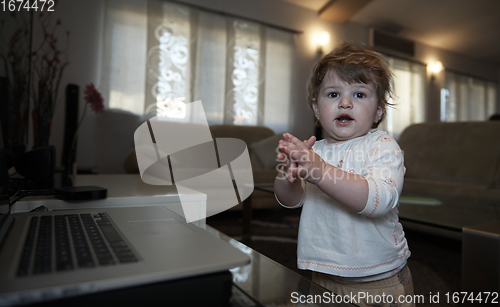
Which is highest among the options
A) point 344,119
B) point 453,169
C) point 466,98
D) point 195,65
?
point 466,98

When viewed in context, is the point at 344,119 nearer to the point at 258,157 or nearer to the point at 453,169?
the point at 453,169

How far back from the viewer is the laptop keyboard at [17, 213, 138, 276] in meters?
0.29

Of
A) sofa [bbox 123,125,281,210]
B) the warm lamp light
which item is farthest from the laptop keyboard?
the warm lamp light

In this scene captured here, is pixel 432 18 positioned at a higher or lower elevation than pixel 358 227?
higher

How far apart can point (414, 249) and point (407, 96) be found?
3.87 meters

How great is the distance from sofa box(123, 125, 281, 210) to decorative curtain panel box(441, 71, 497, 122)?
3950mm

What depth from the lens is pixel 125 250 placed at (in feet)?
1.08

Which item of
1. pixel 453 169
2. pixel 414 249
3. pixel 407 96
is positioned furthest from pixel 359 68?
pixel 407 96

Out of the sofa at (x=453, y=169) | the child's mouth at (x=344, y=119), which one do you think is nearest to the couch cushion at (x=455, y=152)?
the sofa at (x=453, y=169)

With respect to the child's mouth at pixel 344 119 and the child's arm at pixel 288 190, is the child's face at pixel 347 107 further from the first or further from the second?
the child's arm at pixel 288 190

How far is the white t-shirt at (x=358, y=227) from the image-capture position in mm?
571

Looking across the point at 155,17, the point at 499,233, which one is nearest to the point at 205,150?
the point at 155,17

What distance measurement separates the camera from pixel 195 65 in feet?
10.5

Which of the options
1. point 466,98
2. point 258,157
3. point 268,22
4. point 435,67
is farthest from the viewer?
point 466,98
